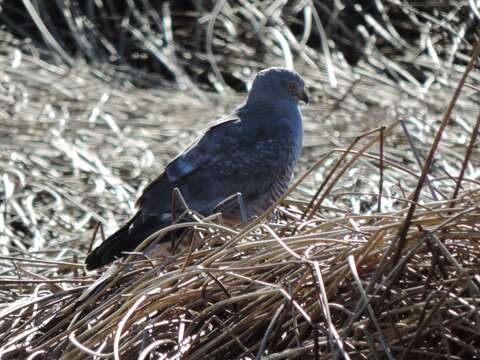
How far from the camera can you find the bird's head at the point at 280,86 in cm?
469

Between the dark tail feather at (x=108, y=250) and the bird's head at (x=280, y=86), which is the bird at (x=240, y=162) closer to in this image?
the bird's head at (x=280, y=86)

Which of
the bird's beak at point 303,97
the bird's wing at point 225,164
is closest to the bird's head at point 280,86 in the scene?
the bird's beak at point 303,97

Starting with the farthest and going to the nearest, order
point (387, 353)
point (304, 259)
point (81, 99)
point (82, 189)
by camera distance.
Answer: point (81, 99)
point (82, 189)
point (304, 259)
point (387, 353)

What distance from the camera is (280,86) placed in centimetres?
471

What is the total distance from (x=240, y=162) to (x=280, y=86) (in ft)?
1.48

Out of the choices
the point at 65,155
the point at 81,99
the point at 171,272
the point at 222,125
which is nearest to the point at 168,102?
the point at 81,99

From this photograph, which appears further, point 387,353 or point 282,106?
point 282,106

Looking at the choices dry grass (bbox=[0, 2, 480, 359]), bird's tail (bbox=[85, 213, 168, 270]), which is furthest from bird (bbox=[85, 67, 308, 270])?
dry grass (bbox=[0, 2, 480, 359])

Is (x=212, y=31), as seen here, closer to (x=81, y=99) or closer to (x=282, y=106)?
(x=81, y=99)

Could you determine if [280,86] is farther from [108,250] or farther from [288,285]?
[288,285]

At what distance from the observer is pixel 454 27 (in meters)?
6.63

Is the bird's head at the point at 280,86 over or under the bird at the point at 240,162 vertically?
over

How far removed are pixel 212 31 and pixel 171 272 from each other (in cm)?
436

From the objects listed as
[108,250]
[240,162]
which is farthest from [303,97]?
[108,250]
